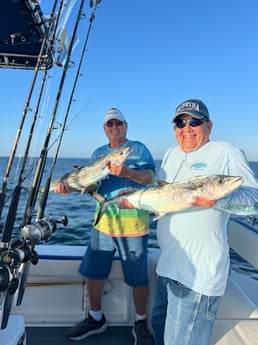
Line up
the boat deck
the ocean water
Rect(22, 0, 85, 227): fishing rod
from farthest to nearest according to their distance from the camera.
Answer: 1. the boat deck
2. the ocean water
3. Rect(22, 0, 85, 227): fishing rod

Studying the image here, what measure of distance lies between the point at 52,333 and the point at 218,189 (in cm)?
195

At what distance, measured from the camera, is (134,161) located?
266 cm

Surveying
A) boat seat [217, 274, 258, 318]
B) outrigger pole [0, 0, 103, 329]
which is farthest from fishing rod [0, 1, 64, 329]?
boat seat [217, 274, 258, 318]

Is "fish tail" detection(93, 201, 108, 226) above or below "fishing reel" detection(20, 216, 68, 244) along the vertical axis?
above

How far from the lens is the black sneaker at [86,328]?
271 cm

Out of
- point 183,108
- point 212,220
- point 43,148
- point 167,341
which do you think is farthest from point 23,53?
point 167,341

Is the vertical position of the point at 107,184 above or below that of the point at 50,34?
below

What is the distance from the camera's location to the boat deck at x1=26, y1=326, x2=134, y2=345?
269 centimetres

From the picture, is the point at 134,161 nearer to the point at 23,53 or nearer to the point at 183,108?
the point at 183,108

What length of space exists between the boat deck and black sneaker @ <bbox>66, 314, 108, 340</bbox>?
4 cm

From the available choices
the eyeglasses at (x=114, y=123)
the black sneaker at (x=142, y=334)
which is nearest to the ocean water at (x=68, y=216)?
the eyeglasses at (x=114, y=123)

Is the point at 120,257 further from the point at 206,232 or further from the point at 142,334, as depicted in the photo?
the point at 206,232

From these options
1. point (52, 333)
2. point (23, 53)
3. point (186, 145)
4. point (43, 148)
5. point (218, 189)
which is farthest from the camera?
point (23, 53)

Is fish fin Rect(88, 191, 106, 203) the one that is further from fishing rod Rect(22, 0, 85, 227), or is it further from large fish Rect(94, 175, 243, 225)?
fishing rod Rect(22, 0, 85, 227)
